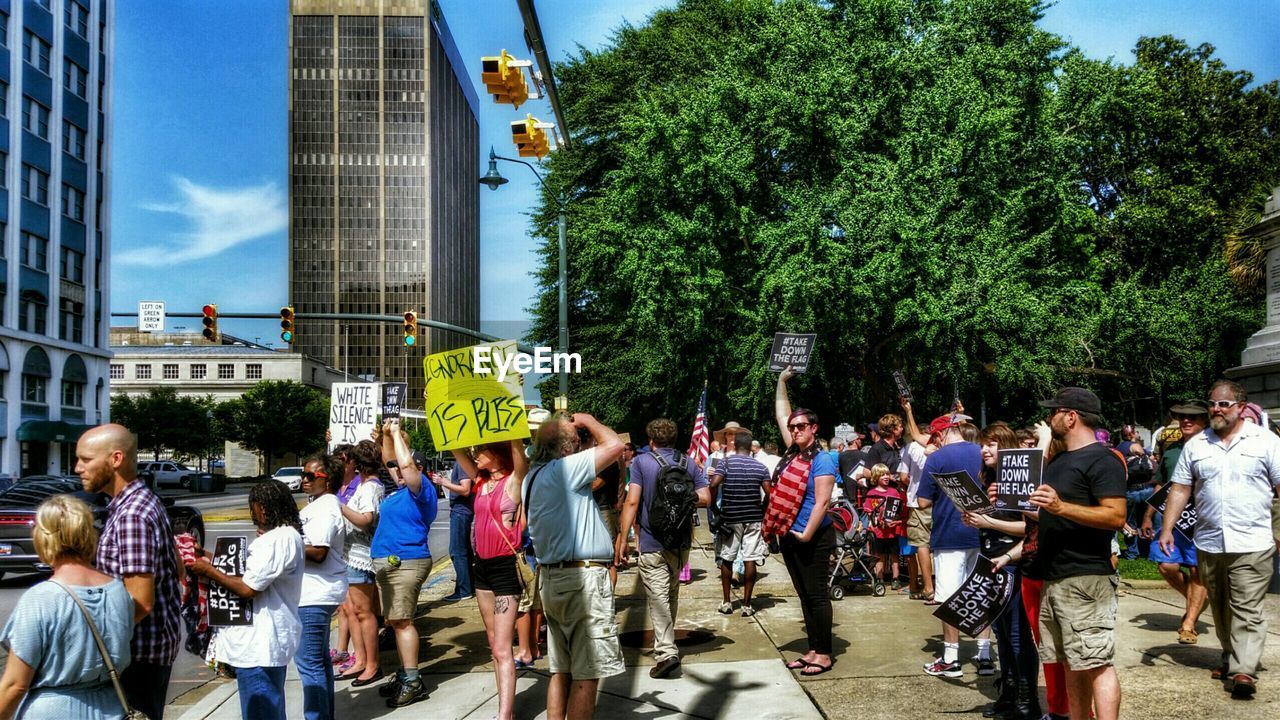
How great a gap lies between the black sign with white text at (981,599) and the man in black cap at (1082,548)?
32.0 inches

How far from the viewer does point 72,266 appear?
5334 centimetres

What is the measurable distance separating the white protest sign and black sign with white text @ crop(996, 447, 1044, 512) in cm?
795

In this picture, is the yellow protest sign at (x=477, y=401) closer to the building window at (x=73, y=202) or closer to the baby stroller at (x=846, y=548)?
the baby stroller at (x=846, y=548)

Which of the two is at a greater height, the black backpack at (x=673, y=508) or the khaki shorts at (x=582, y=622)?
the black backpack at (x=673, y=508)

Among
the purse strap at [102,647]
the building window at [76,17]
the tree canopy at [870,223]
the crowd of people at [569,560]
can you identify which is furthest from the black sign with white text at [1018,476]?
the building window at [76,17]

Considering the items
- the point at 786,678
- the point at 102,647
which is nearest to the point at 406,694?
the point at 786,678

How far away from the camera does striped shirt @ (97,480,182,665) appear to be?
13.7 ft

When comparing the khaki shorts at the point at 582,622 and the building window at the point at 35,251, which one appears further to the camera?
the building window at the point at 35,251

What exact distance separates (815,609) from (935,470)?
1369mm

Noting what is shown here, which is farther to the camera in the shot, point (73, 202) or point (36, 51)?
point (73, 202)

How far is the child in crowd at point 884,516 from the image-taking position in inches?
455

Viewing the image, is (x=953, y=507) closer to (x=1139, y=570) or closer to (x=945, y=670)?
(x=945, y=670)

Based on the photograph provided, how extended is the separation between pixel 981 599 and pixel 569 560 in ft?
8.63

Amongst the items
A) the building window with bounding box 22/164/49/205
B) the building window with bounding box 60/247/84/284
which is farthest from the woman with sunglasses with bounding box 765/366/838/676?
the building window with bounding box 60/247/84/284
